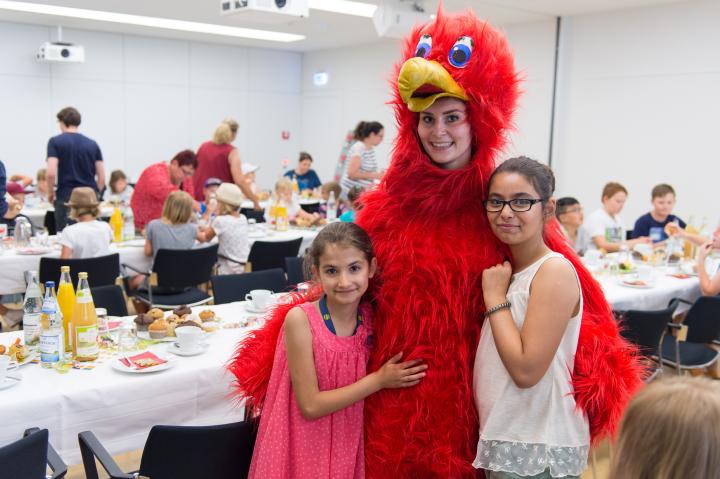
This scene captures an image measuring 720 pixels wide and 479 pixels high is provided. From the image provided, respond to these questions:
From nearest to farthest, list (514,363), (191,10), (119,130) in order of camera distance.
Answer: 1. (514,363)
2. (191,10)
3. (119,130)

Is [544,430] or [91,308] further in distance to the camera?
[91,308]

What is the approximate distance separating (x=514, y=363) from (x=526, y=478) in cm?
30

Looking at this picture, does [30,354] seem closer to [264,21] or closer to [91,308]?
[91,308]

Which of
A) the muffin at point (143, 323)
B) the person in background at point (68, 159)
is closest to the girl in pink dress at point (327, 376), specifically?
the muffin at point (143, 323)

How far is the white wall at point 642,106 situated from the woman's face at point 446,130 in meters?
6.46

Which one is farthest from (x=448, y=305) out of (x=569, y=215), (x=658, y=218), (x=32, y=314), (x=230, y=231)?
(x=658, y=218)

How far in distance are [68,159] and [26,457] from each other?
18.0ft

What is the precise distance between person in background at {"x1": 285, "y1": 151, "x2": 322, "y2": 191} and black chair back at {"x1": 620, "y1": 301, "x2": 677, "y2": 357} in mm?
6291

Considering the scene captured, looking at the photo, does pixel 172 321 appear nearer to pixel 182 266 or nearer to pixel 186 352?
pixel 186 352

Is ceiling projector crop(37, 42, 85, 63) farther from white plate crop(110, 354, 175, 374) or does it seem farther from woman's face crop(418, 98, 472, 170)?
woman's face crop(418, 98, 472, 170)

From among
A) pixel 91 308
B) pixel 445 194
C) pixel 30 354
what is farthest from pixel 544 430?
pixel 30 354

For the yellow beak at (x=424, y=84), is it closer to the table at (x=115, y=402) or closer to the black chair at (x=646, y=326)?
the table at (x=115, y=402)

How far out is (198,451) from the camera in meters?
1.74

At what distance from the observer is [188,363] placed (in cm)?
242
